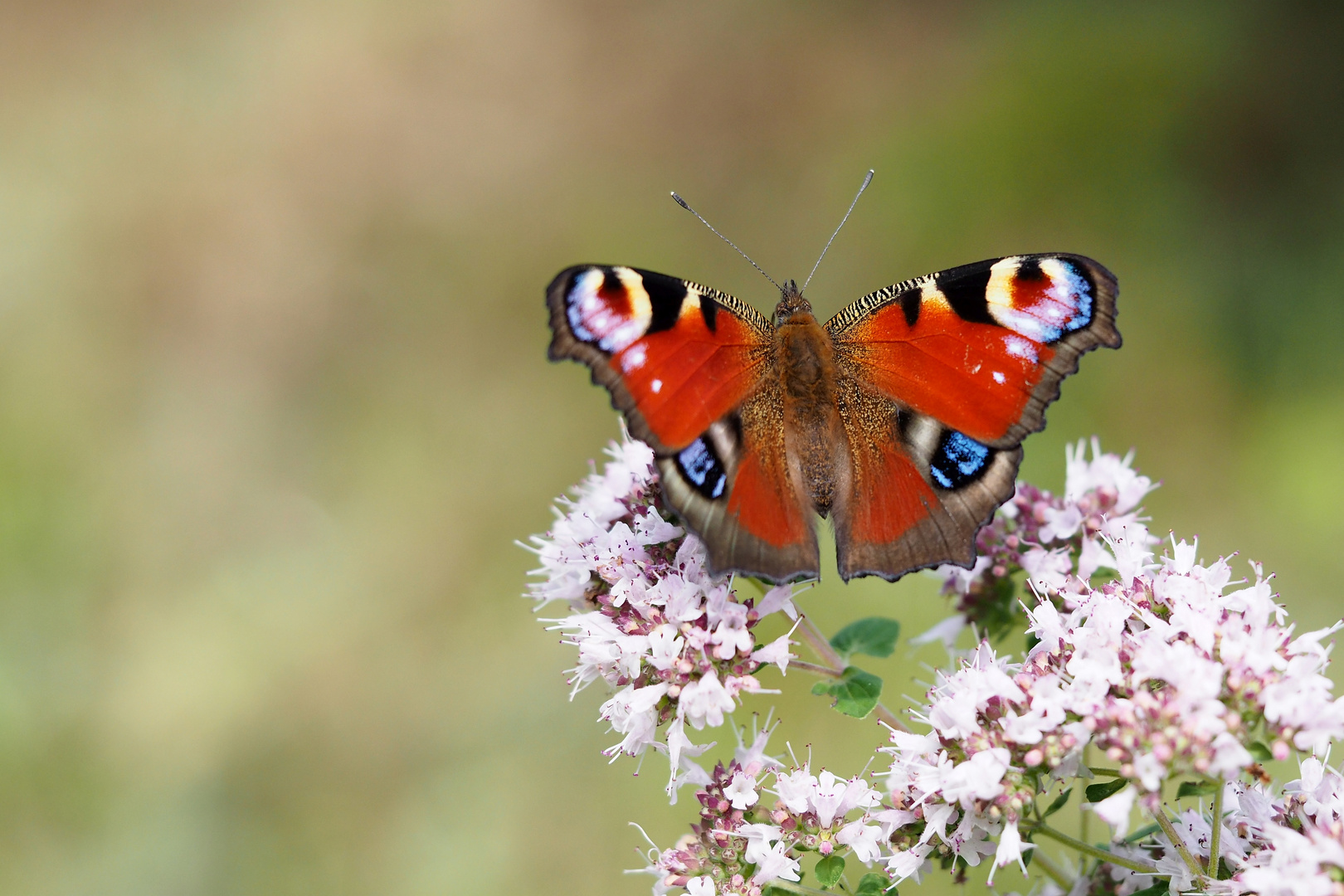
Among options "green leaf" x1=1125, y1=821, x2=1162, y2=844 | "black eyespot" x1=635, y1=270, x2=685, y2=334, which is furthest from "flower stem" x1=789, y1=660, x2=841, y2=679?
"black eyespot" x1=635, y1=270, x2=685, y2=334

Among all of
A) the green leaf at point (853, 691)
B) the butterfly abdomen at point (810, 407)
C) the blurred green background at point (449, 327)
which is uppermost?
the blurred green background at point (449, 327)

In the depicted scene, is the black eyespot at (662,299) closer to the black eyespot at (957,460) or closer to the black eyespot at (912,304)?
the black eyespot at (912,304)

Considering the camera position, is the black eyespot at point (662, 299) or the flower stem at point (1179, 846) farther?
the black eyespot at point (662, 299)

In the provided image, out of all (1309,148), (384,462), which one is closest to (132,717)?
(384,462)

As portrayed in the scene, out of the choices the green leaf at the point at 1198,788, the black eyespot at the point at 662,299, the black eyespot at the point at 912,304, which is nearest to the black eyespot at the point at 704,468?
the black eyespot at the point at 662,299

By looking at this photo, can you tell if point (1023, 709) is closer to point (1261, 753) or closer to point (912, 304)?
point (1261, 753)

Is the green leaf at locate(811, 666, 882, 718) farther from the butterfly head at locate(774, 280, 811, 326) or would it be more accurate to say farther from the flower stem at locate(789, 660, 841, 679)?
the butterfly head at locate(774, 280, 811, 326)
